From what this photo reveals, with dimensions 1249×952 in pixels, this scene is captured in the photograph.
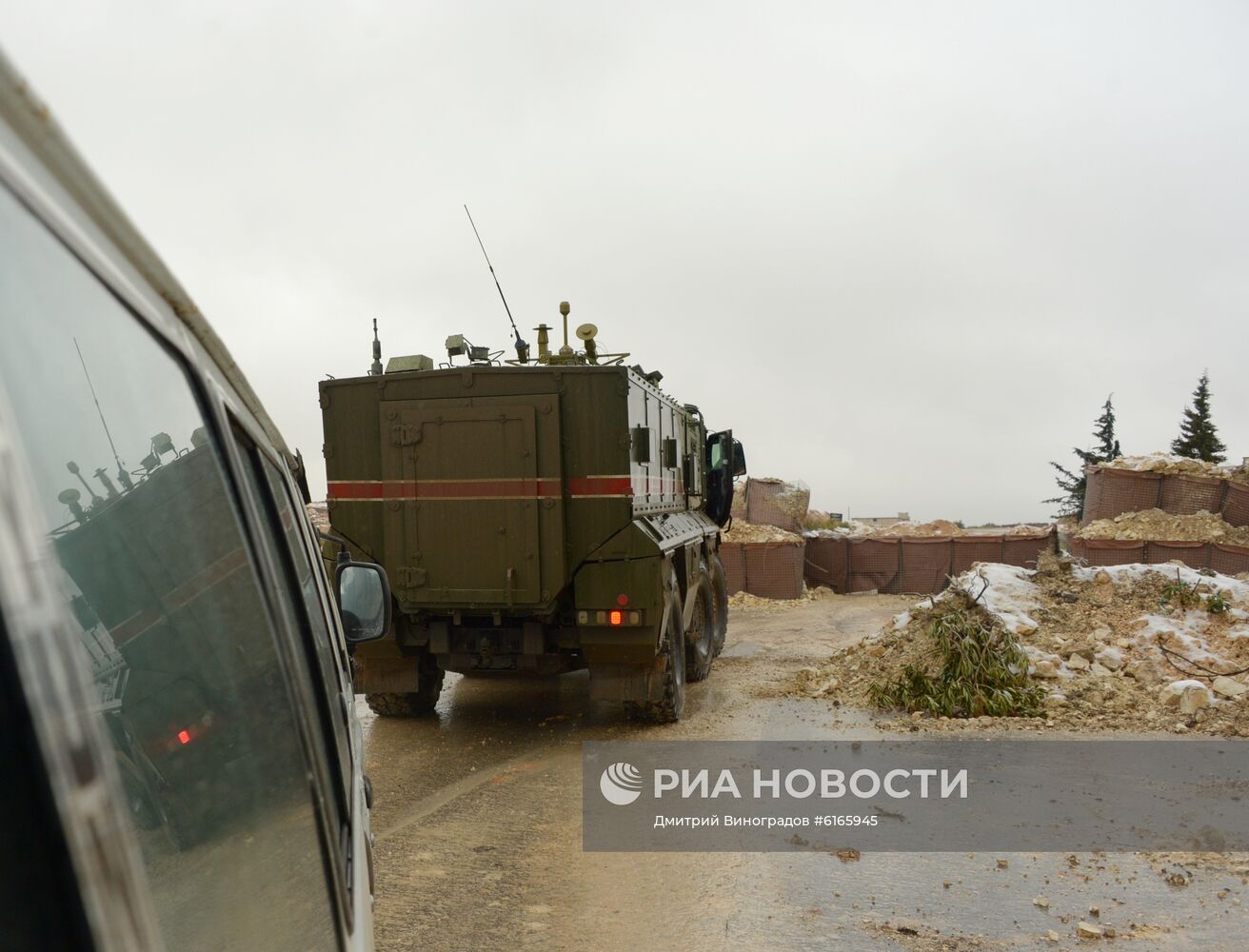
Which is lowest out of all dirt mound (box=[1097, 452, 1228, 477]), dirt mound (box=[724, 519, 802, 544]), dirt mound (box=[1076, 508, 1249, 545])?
dirt mound (box=[724, 519, 802, 544])

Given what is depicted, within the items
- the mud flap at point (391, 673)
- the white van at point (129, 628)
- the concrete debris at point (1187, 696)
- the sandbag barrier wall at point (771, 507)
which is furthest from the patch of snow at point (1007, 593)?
the sandbag barrier wall at point (771, 507)

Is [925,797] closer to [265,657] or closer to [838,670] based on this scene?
[838,670]

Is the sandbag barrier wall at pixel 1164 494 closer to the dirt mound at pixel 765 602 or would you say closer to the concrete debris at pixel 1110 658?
the dirt mound at pixel 765 602

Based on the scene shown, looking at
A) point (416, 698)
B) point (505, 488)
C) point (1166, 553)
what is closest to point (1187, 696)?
point (505, 488)

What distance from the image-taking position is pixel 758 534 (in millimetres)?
18797

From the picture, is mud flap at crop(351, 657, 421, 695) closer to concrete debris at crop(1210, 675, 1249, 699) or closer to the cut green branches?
the cut green branches

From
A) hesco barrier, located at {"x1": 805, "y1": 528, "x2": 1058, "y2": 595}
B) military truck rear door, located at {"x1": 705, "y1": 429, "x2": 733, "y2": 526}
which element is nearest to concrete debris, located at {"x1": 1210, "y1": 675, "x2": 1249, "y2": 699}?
military truck rear door, located at {"x1": 705, "y1": 429, "x2": 733, "y2": 526}

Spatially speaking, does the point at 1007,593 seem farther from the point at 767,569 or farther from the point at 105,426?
the point at 105,426

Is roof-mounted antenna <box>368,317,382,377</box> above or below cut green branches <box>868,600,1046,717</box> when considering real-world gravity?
above

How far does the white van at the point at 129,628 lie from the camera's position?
560 millimetres

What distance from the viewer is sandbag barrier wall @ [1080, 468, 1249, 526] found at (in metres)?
16.2

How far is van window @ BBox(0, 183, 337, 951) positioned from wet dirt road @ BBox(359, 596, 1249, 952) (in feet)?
10.7

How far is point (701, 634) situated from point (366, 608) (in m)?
7.40

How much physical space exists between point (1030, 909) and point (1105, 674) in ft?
15.2
